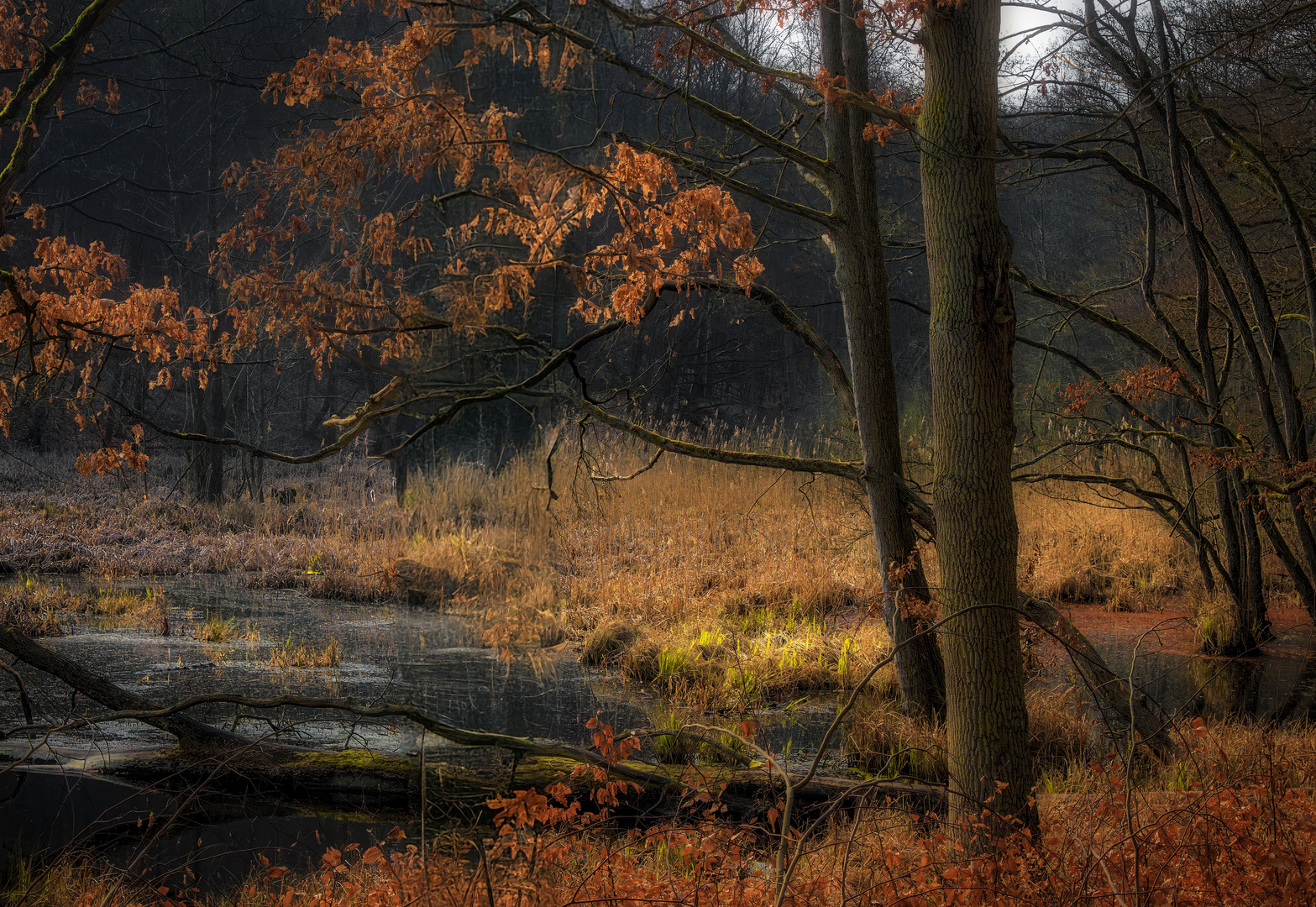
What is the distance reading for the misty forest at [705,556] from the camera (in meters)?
3.50

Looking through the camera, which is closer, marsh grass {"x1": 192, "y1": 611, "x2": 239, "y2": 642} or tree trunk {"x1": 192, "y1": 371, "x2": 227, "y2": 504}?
marsh grass {"x1": 192, "y1": 611, "x2": 239, "y2": 642}

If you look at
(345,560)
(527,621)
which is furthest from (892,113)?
(345,560)

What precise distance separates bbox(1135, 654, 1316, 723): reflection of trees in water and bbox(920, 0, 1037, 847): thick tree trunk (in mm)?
3366

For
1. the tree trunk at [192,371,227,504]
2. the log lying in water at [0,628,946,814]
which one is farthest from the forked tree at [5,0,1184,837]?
the tree trunk at [192,371,227,504]

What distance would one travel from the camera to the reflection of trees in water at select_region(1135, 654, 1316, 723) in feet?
21.8

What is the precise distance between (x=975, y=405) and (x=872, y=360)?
2248 mm

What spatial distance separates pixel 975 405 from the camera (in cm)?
352

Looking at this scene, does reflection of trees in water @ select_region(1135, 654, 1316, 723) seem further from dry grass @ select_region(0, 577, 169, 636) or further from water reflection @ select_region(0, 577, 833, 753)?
dry grass @ select_region(0, 577, 169, 636)

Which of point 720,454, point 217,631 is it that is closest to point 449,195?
point 720,454

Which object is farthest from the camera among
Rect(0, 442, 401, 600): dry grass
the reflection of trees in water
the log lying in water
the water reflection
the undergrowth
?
Rect(0, 442, 401, 600): dry grass

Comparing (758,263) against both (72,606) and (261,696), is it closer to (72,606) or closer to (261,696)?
(261,696)

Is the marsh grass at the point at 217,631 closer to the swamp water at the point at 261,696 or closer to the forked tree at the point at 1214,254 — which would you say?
the swamp water at the point at 261,696

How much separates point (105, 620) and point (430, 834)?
5.85 m

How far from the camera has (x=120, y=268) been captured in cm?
634
